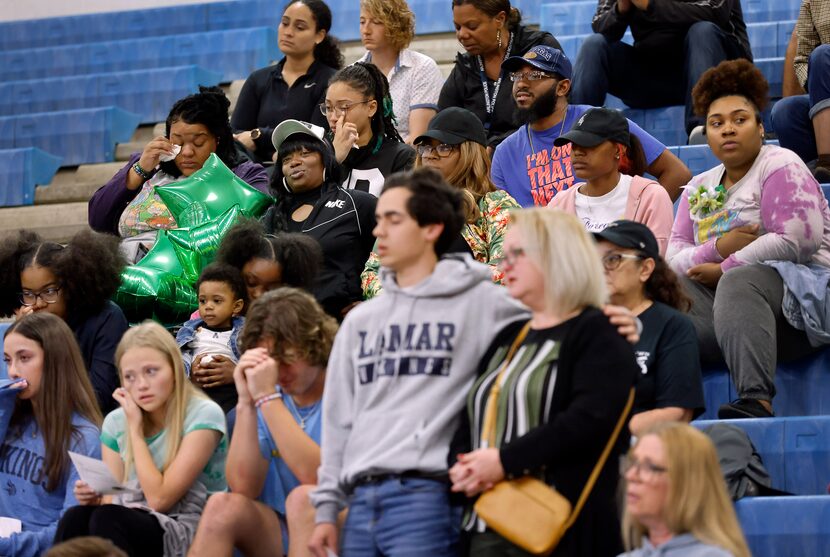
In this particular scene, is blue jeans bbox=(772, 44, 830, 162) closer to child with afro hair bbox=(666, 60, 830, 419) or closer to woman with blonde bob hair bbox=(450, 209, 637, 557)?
child with afro hair bbox=(666, 60, 830, 419)

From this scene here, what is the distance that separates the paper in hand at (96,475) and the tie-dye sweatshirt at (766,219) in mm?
1746

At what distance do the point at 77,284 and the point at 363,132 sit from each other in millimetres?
1149

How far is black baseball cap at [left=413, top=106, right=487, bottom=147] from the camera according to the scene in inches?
159

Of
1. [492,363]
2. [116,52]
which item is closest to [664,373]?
[492,363]

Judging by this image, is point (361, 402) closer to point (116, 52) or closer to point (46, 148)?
point (46, 148)

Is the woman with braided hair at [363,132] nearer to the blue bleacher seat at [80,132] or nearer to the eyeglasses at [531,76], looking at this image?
the eyeglasses at [531,76]

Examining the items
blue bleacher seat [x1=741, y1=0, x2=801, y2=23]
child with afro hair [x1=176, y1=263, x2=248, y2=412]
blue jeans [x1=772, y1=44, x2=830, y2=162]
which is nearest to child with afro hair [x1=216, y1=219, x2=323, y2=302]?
child with afro hair [x1=176, y1=263, x2=248, y2=412]

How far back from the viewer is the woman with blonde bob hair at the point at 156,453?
3055mm

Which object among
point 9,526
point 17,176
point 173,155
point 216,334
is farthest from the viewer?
point 17,176

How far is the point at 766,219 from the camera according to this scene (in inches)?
150

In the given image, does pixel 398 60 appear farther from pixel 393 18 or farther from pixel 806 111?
pixel 806 111

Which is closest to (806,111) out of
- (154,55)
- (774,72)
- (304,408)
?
(774,72)

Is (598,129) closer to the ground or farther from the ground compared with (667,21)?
closer to the ground

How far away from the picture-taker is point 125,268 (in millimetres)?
4195
